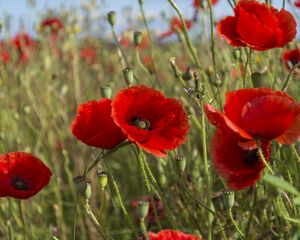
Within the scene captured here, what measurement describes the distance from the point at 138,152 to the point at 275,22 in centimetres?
40

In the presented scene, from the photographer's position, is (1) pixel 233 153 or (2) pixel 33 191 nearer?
(1) pixel 233 153

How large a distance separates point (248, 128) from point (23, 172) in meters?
0.58

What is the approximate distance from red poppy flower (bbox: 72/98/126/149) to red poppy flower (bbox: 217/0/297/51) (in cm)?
33

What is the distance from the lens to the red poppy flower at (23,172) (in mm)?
1268

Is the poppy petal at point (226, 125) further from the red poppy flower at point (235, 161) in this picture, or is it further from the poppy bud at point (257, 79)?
the poppy bud at point (257, 79)

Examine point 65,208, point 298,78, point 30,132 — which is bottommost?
point 65,208

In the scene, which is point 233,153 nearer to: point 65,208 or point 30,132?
point 65,208

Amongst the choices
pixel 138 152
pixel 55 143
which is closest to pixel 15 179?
pixel 138 152

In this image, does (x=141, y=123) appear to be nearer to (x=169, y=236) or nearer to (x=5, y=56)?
(x=169, y=236)

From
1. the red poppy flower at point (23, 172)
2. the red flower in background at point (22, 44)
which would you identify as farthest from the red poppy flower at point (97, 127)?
the red flower in background at point (22, 44)

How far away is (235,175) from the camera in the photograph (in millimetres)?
1034

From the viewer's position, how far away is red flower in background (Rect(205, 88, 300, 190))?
38.5 inches

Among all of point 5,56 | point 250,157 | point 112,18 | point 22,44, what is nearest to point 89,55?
point 22,44

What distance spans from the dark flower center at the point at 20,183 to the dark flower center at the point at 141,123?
0.29 m
